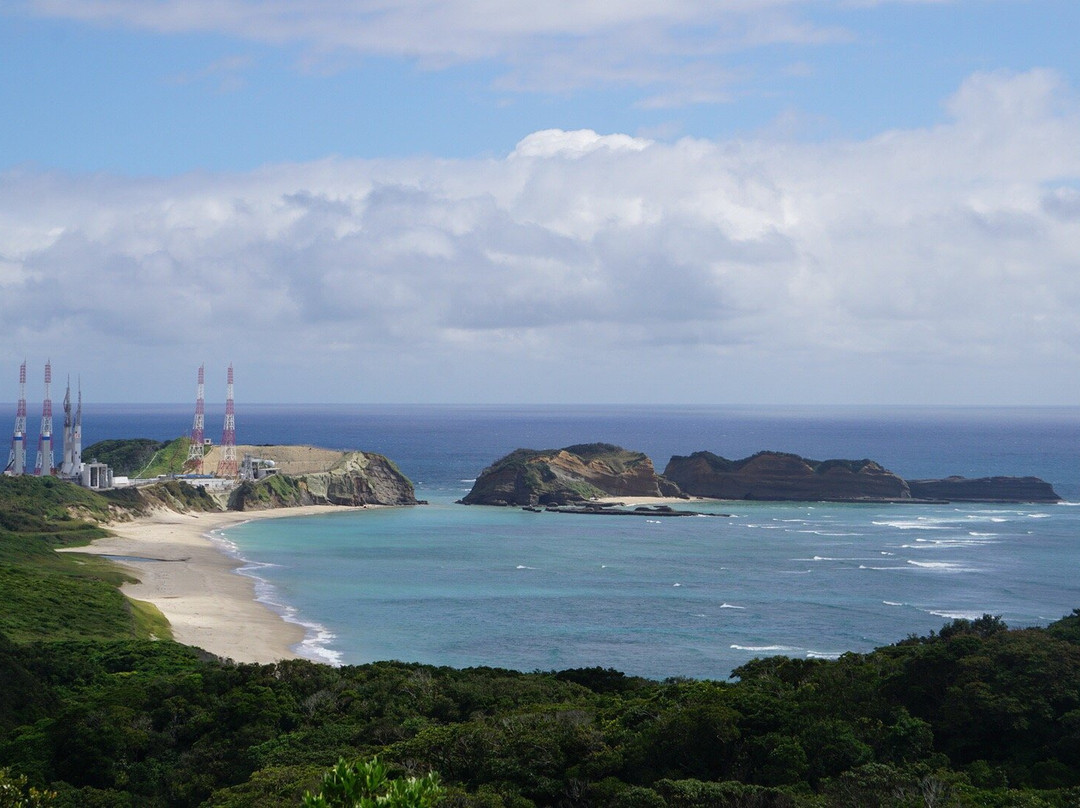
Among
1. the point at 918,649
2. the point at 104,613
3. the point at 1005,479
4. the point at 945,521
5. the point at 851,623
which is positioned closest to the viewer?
the point at 918,649

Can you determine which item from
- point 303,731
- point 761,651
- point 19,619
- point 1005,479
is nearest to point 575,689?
point 303,731

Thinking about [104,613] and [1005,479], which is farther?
[1005,479]

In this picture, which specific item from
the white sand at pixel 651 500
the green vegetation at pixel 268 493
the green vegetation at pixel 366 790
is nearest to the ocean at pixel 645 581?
the green vegetation at pixel 268 493

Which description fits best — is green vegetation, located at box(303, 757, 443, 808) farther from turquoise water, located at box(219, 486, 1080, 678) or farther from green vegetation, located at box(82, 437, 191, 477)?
green vegetation, located at box(82, 437, 191, 477)

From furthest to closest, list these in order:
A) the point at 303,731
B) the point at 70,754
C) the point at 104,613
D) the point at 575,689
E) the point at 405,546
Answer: the point at 405,546
the point at 104,613
the point at 575,689
the point at 303,731
the point at 70,754

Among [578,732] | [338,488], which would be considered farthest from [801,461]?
[578,732]

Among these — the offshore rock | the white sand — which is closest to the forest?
the white sand

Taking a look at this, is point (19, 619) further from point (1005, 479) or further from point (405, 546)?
point (1005, 479)
